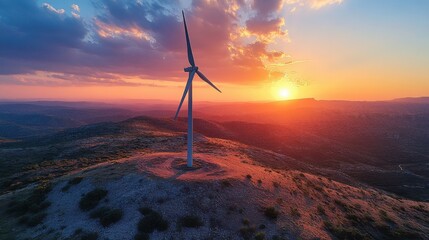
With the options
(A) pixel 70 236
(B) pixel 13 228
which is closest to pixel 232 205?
(A) pixel 70 236

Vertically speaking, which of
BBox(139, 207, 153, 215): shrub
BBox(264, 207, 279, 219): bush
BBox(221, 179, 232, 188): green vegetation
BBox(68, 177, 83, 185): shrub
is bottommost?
BBox(264, 207, 279, 219): bush

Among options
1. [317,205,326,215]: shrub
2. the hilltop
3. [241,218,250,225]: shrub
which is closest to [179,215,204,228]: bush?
the hilltop

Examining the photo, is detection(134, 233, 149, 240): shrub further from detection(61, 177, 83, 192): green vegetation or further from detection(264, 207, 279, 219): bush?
detection(61, 177, 83, 192): green vegetation

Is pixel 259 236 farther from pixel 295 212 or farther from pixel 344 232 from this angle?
pixel 344 232

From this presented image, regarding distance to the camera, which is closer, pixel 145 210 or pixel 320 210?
pixel 145 210

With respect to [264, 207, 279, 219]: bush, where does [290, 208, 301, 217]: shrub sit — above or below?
below

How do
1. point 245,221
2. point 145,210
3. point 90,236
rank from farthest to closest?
point 245,221 < point 145,210 < point 90,236

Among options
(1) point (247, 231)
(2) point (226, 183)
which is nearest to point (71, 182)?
(2) point (226, 183)
